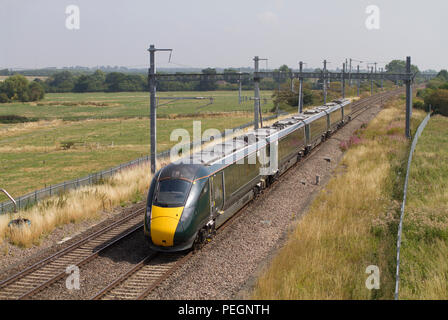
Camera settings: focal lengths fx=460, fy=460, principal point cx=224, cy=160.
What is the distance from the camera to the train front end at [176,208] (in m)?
14.2

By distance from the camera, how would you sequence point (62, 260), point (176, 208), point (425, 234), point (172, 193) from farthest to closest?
point (425, 234) → point (62, 260) → point (172, 193) → point (176, 208)

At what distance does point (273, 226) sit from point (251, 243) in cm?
219

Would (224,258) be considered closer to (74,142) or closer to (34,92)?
(74,142)

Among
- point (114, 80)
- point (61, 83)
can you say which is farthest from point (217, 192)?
point (61, 83)

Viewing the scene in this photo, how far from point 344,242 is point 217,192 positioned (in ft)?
15.2

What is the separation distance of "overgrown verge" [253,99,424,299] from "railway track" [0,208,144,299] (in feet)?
19.6

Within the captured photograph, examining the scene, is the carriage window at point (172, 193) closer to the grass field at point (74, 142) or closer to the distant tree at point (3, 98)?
the grass field at point (74, 142)

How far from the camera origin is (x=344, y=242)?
15305mm

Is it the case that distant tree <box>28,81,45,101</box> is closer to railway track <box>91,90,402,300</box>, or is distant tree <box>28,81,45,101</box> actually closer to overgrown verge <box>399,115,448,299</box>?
overgrown verge <box>399,115,448,299</box>

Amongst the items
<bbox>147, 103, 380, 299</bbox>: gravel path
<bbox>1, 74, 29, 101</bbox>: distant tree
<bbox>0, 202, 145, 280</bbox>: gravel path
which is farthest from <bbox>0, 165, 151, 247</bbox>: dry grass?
<bbox>1, 74, 29, 101</bbox>: distant tree

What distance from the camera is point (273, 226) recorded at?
18031 mm

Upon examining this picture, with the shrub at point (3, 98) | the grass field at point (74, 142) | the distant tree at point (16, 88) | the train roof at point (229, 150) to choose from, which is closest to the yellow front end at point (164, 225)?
the train roof at point (229, 150)
